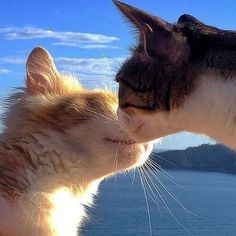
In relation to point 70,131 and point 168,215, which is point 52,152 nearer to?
point 70,131

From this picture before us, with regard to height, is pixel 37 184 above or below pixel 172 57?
below

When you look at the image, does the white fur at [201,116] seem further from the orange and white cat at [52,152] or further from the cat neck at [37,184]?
the cat neck at [37,184]

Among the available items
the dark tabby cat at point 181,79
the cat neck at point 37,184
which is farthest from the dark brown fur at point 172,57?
the cat neck at point 37,184

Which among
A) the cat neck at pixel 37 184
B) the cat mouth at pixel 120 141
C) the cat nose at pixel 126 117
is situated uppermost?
the cat nose at pixel 126 117

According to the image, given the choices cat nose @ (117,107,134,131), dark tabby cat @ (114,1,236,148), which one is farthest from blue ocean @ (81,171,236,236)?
dark tabby cat @ (114,1,236,148)

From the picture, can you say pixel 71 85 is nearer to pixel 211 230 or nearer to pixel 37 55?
pixel 37 55

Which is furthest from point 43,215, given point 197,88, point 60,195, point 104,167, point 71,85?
point 197,88

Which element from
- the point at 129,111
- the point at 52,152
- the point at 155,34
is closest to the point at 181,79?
the point at 155,34
